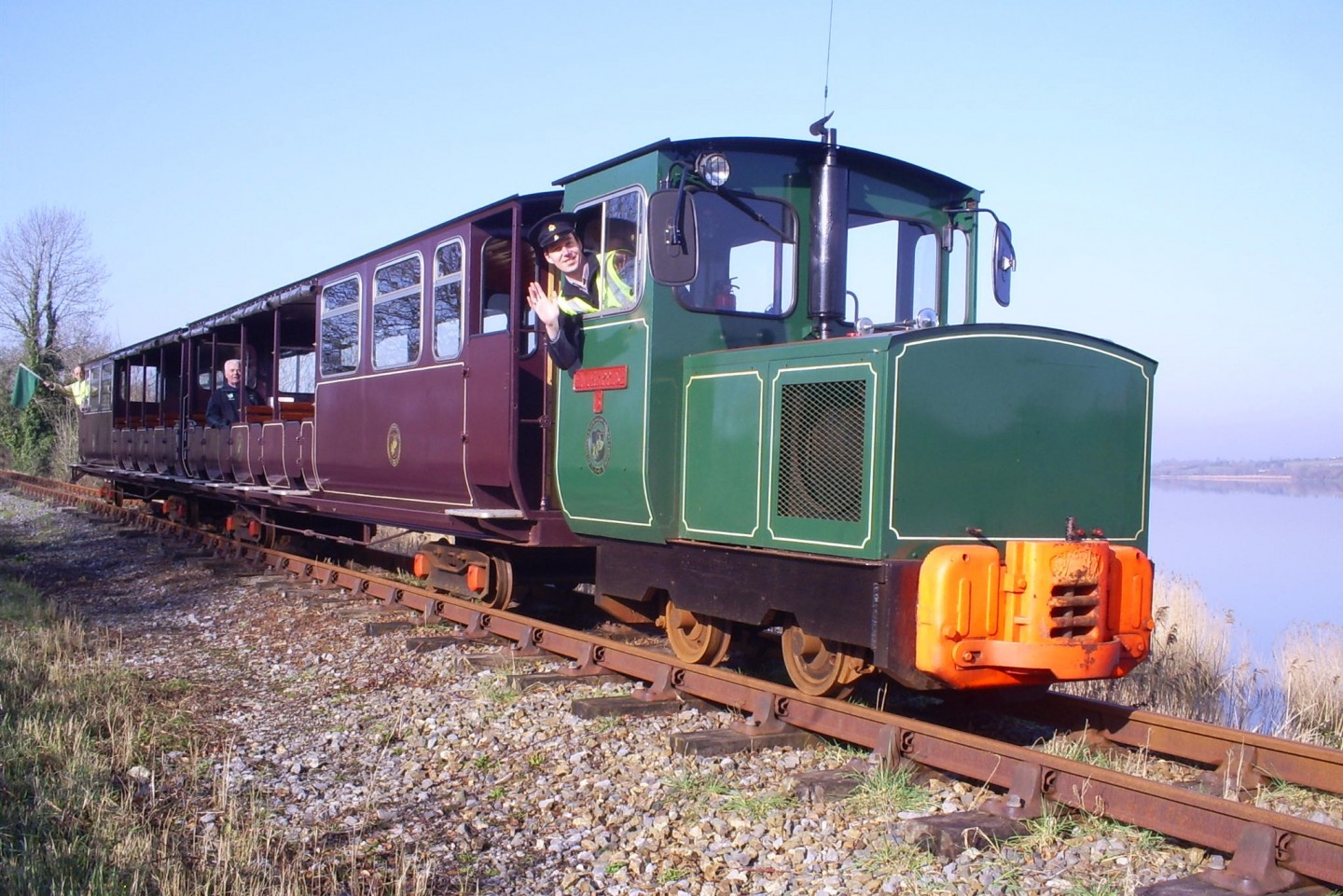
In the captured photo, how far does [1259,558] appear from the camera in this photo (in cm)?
2197

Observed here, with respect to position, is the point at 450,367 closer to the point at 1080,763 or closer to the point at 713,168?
the point at 713,168

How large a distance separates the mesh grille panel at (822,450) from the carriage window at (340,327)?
17.9ft

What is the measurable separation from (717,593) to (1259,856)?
9.60 ft

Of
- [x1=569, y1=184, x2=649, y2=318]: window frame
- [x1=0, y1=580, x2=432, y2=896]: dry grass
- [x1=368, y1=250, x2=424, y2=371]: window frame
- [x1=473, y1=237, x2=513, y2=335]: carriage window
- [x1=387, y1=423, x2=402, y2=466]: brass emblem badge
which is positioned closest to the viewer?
[x1=0, y1=580, x2=432, y2=896]: dry grass

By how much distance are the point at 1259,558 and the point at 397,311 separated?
18871 mm

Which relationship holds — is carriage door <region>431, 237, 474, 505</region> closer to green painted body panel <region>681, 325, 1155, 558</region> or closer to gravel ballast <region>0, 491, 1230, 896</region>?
gravel ballast <region>0, 491, 1230, 896</region>

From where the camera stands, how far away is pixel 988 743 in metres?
4.56

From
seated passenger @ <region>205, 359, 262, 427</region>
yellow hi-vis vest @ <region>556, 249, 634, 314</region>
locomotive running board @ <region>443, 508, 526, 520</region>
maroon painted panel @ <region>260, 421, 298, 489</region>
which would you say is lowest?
locomotive running board @ <region>443, 508, 526, 520</region>

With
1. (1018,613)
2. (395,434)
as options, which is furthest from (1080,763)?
(395,434)

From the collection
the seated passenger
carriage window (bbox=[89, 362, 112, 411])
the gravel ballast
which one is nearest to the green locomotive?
the gravel ballast

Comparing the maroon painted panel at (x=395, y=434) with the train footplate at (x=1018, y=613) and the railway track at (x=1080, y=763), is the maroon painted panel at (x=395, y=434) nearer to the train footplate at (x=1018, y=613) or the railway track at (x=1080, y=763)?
the railway track at (x=1080, y=763)

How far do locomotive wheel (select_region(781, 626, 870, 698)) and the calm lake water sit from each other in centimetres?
352

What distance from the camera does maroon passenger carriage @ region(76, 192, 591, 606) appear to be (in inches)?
295

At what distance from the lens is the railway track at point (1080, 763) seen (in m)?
3.61
